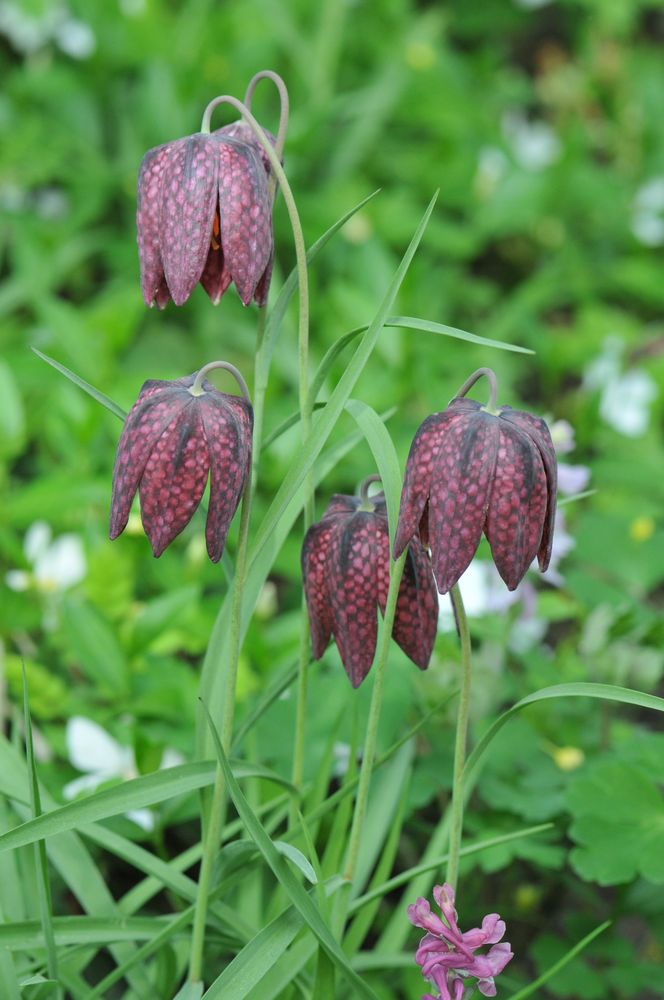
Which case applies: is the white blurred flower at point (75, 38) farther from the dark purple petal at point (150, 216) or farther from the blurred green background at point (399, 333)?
the dark purple petal at point (150, 216)

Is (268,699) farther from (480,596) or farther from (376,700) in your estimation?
(480,596)

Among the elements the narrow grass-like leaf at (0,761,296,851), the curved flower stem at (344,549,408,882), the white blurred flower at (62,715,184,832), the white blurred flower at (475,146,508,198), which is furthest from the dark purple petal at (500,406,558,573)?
the white blurred flower at (475,146,508,198)

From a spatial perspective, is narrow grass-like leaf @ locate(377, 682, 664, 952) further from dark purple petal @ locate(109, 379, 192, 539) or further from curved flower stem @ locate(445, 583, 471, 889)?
dark purple petal @ locate(109, 379, 192, 539)

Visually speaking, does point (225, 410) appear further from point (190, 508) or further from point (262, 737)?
point (262, 737)

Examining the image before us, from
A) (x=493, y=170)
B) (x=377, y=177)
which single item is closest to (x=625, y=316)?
(x=493, y=170)

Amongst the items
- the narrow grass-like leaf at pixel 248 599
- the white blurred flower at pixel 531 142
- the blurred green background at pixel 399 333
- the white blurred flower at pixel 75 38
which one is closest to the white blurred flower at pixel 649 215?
the blurred green background at pixel 399 333

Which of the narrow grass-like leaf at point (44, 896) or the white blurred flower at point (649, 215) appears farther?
the white blurred flower at point (649, 215)
